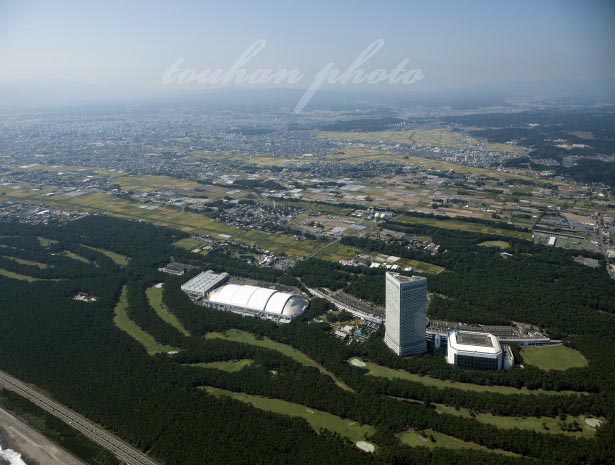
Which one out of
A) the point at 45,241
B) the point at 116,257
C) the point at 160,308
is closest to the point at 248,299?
the point at 160,308

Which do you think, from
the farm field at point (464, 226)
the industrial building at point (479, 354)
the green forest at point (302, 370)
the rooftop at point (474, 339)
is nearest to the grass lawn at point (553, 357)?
the green forest at point (302, 370)

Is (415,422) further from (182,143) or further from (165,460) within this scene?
(182,143)

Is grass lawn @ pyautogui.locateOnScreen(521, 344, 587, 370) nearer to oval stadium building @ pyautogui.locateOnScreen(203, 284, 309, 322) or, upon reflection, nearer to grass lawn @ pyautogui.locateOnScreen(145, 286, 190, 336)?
oval stadium building @ pyautogui.locateOnScreen(203, 284, 309, 322)

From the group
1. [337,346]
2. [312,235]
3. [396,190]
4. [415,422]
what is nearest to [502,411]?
[415,422]

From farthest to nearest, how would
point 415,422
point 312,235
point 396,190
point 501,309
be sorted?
point 396,190, point 312,235, point 501,309, point 415,422

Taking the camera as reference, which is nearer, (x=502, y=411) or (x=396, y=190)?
(x=502, y=411)

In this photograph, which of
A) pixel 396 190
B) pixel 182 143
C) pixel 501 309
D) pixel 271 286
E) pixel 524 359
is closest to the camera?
pixel 524 359

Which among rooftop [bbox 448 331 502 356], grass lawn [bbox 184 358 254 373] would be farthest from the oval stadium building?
rooftop [bbox 448 331 502 356]
